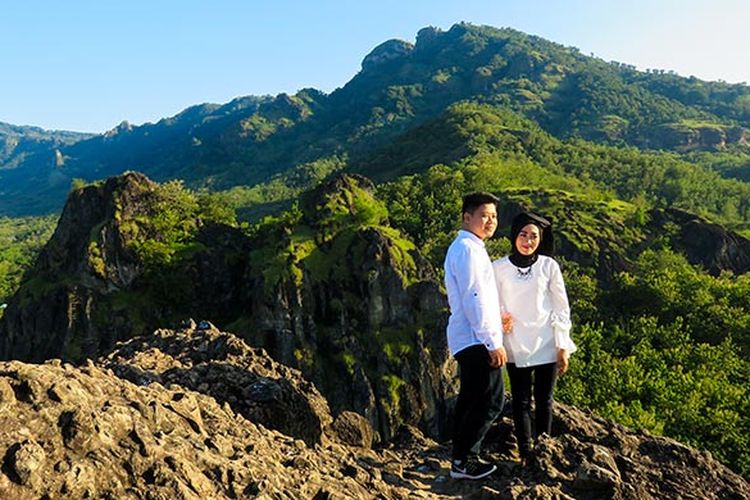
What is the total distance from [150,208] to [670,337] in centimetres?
4436

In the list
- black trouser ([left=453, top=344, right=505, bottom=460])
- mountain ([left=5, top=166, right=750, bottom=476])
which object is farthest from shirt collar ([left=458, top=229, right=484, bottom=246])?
A: mountain ([left=5, top=166, right=750, bottom=476])

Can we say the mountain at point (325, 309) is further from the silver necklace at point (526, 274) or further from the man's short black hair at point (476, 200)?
the man's short black hair at point (476, 200)

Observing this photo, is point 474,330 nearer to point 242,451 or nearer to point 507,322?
point 507,322

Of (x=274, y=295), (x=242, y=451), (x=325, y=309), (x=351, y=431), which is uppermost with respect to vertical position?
(x=242, y=451)

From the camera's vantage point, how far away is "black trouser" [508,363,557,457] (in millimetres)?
6977

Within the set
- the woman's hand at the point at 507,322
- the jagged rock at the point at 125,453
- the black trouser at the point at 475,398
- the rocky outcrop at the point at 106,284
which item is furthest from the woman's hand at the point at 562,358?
the rocky outcrop at the point at 106,284

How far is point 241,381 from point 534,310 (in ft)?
20.1

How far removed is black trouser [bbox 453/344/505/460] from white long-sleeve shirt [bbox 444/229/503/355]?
8.1 inches

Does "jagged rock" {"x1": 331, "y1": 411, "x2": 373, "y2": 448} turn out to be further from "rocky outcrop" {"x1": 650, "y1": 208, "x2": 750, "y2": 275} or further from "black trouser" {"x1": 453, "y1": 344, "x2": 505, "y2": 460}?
"rocky outcrop" {"x1": 650, "y1": 208, "x2": 750, "y2": 275}

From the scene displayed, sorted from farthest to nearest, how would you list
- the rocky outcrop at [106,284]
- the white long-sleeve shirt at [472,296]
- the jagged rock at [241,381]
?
the rocky outcrop at [106,284]
the jagged rock at [241,381]
the white long-sleeve shirt at [472,296]

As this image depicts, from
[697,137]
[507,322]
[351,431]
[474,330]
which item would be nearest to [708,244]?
[351,431]

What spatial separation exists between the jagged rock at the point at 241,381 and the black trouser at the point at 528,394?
4236mm

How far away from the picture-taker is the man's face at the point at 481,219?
21.6 feet

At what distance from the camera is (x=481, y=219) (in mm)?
6605
